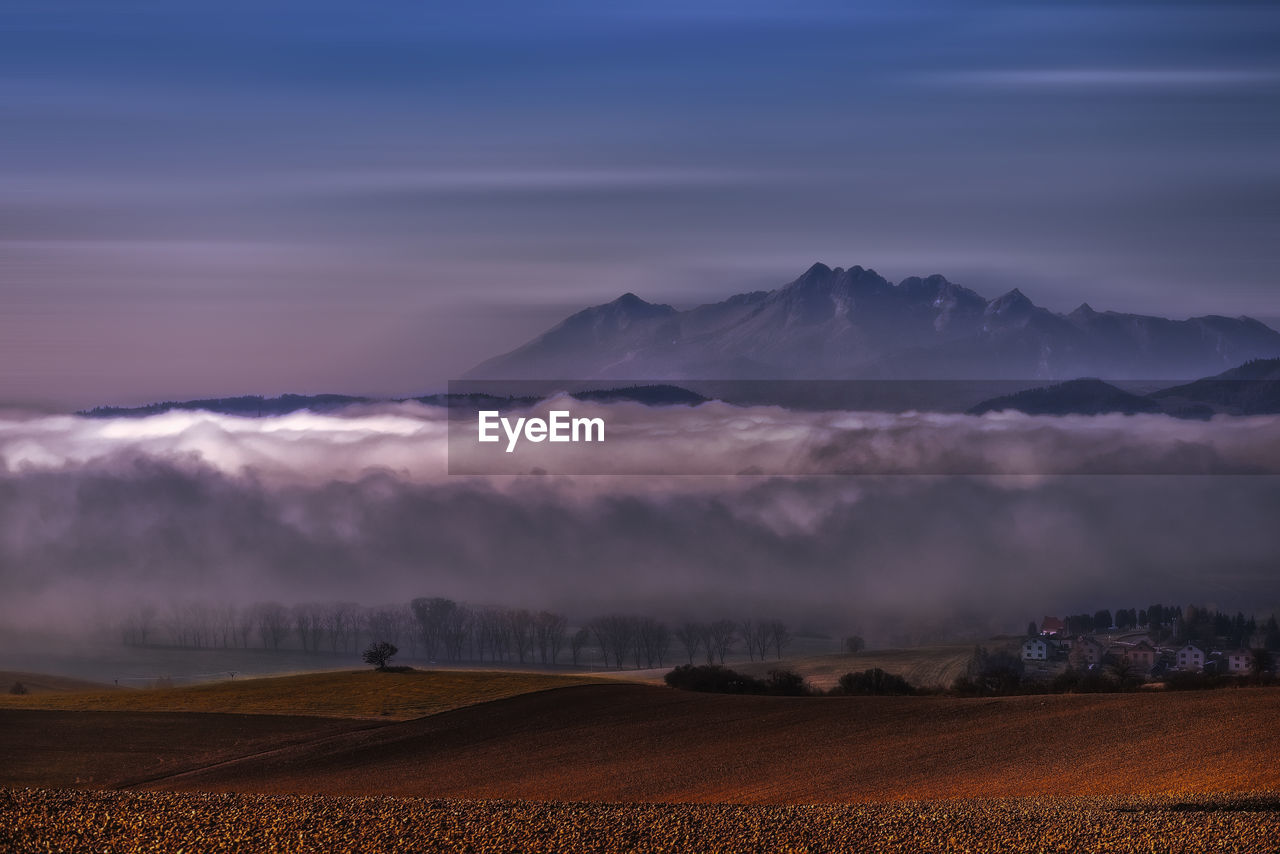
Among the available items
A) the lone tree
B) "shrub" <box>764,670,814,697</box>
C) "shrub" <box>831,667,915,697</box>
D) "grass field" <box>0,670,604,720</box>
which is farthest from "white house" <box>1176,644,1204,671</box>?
the lone tree

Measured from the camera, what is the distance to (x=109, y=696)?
68.3m

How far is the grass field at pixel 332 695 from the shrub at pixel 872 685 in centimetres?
1413

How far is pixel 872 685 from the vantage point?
2502 inches

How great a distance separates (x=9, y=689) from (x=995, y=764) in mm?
66993

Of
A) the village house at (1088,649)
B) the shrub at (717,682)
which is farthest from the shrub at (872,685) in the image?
the village house at (1088,649)

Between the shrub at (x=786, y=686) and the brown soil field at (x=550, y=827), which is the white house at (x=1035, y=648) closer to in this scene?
the shrub at (x=786, y=686)

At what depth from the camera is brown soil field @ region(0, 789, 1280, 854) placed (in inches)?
722

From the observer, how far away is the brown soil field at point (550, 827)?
18328 millimetres

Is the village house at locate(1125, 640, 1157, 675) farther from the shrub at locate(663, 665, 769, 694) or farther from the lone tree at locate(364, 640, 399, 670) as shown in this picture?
the lone tree at locate(364, 640, 399, 670)

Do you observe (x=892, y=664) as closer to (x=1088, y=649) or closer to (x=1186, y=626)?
(x=1088, y=649)

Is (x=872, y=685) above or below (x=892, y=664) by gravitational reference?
above

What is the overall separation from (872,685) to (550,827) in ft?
152

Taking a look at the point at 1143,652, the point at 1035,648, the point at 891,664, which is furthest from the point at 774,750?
the point at 1035,648

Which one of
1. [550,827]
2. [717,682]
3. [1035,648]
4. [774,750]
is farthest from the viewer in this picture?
[1035,648]
